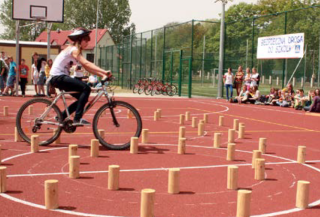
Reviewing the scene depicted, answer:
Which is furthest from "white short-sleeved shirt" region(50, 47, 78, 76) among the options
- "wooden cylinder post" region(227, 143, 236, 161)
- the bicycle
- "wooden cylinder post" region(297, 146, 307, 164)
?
"wooden cylinder post" region(297, 146, 307, 164)

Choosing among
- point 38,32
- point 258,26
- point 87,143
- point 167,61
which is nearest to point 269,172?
point 87,143

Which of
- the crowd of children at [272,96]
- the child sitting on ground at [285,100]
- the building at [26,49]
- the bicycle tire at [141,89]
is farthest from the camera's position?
the building at [26,49]

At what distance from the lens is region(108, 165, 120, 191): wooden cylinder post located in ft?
16.2

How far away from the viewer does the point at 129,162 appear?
669cm

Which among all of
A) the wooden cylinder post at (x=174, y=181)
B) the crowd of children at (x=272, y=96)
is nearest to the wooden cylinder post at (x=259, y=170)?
the wooden cylinder post at (x=174, y=181)

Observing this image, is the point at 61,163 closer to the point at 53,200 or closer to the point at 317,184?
the point at 53,200

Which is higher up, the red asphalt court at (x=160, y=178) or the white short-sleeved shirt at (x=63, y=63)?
the white short-sleeved shirt at (x=63, y=63)

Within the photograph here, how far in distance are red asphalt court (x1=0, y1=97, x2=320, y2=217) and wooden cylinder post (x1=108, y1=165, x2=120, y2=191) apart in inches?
2.7

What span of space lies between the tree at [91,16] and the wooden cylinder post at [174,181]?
79094mm

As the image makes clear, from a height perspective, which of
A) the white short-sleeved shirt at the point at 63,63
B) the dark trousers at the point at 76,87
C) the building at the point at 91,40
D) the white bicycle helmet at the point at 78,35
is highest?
the building at the point at 91,40

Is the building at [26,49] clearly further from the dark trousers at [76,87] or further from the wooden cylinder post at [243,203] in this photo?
the wooden cylinder post at [243,203]

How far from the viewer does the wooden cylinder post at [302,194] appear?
4.47m

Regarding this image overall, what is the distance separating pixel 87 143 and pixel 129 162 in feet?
6.16

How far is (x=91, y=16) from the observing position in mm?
83375
